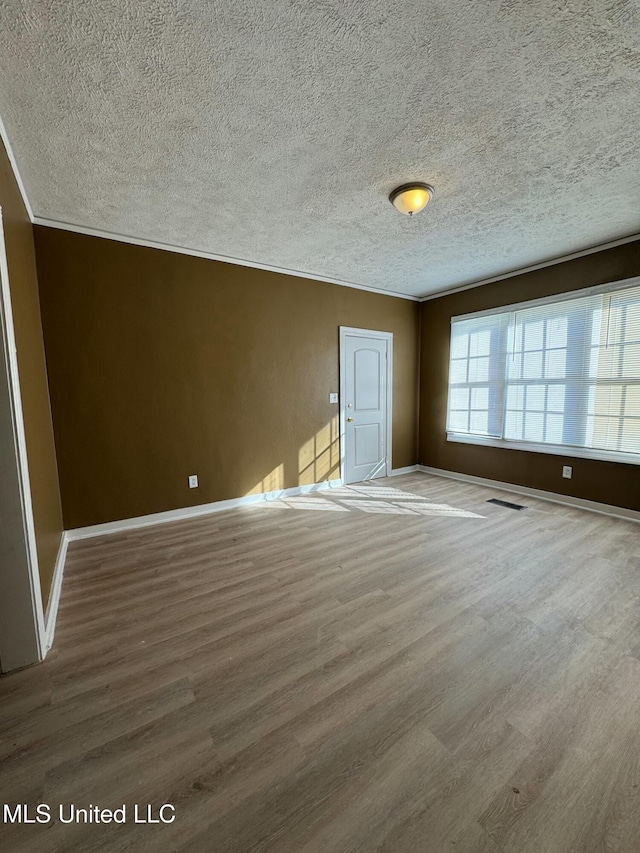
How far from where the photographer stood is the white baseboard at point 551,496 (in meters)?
3.41

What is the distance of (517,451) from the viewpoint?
14.1 feet

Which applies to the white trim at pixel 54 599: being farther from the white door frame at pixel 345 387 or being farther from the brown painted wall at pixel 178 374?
the white door frame at pixel 345 387

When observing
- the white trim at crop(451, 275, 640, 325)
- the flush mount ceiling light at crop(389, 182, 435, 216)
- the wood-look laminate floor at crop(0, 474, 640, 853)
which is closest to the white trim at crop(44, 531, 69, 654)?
the wood-look laminate floor at crop(0, 474, 640, 853)

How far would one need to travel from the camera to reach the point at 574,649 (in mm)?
1726

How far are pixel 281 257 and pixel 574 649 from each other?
3.95 m

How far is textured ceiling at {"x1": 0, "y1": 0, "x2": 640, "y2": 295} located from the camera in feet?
4.31

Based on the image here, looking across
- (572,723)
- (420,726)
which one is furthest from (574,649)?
(420,726)

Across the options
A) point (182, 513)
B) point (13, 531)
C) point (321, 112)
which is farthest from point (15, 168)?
point (182, 513)

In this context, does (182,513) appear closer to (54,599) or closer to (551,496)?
(54,599)

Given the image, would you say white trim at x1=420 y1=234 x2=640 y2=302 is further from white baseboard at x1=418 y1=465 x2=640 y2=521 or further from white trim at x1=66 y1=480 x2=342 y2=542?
white trim at x1=66 y1=480 x2=342 y2=542

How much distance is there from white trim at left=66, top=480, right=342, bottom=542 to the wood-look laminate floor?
0.48m

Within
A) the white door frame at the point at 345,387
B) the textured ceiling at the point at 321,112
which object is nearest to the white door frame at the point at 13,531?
the textured ceiling at the point at 321,112

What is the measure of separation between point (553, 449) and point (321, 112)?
3.96 m

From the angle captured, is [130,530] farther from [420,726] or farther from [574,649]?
[574,649]
